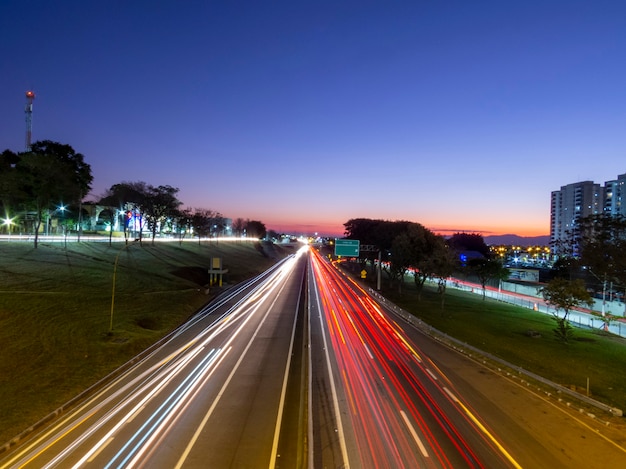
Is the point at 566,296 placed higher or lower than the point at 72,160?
lower

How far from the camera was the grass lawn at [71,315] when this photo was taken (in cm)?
2053

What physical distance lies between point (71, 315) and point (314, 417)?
85.0 ft

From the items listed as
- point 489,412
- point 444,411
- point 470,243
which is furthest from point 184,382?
point 470,243

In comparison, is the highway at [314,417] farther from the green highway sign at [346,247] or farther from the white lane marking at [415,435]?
the green highway sign at [346,247]

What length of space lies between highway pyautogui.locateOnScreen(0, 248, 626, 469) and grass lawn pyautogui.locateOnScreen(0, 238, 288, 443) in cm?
215

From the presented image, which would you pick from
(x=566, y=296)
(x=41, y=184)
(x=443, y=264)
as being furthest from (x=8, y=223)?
(x=566, y=296)

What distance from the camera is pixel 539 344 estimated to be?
33.2m

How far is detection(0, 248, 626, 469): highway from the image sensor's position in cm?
1365

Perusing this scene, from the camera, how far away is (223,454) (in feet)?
45.4

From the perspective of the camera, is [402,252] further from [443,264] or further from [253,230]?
[253,230]

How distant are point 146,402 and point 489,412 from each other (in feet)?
52.3

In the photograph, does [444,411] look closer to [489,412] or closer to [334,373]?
[489,412]

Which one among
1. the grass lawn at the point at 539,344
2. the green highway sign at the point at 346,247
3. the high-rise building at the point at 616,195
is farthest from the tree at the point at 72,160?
the high-rise building at the point at 616,195

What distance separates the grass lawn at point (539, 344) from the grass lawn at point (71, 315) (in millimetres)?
26719
